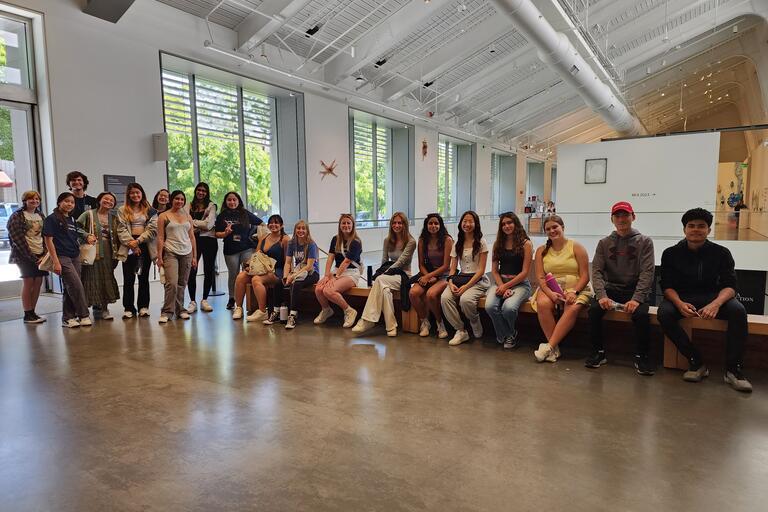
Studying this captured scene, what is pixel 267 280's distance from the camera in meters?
5.25

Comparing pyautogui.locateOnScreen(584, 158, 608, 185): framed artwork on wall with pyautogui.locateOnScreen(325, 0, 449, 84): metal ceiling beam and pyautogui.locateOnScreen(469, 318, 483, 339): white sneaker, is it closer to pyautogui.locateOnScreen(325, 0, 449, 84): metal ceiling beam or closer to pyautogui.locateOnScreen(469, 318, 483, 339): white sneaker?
pyautogui.locateOnScreen(325, 0, 449, 84): metal ceiling beam

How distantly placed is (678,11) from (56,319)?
41.0 feet

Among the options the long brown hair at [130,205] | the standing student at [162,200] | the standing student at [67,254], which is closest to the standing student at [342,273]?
the standing student at [162,200]

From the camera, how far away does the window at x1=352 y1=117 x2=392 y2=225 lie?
13359 mm

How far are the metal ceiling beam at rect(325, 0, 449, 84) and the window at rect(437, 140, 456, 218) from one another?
23.5ft

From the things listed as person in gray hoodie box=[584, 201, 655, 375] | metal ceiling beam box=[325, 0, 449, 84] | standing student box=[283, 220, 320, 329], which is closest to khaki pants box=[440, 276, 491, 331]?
person in gray hoodie box=[584, 201, 655, 375]

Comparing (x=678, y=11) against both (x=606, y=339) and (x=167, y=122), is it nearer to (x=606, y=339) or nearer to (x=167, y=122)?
(x=606, y=339)

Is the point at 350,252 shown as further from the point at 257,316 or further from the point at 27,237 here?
the point at 27,237

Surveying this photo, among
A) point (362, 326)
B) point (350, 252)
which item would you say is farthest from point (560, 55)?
point (362, 326)

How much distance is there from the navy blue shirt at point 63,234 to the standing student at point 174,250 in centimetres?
77

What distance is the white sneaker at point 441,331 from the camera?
14.8 feet

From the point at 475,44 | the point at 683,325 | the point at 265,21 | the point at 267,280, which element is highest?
the point at 475,44

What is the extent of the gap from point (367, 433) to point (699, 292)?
2569 mm

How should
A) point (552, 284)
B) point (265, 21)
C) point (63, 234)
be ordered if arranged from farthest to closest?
1. point (265, 21)
2. point (63, 234)
3. point (552, 284)
